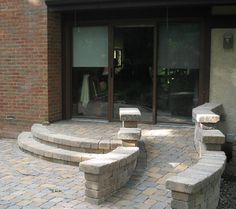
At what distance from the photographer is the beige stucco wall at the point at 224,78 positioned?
7.98 metres

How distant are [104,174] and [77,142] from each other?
1922mm

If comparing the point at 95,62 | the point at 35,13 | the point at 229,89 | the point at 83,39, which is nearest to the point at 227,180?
the point at 229,89

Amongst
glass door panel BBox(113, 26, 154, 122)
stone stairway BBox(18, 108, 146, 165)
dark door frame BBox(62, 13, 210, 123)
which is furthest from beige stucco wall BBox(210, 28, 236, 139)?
stone stairway BBox(18, 108, 146, 165)

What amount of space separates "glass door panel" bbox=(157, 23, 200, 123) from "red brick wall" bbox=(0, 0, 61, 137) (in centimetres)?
234

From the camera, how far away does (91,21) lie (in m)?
8.88

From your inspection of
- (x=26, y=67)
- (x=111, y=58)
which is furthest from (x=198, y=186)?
(x=26, y=67)

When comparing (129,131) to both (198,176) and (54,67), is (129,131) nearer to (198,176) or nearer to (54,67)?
(198,176)

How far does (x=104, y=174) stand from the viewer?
15.9 ft

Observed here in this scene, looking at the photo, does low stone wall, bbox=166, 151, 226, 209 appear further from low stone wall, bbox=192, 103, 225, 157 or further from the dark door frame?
the dark door frame

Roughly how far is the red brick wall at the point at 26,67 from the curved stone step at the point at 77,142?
1336mm

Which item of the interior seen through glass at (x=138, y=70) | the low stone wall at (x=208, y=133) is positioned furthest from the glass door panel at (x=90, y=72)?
the low stone wall at (x=208, y=133)

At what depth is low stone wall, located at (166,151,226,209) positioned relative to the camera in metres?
3.91

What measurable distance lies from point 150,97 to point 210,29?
1888 mm

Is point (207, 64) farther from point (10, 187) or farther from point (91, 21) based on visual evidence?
point (10, 187)
